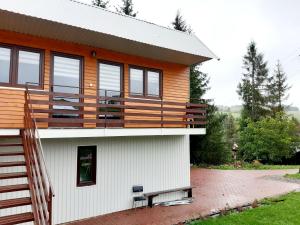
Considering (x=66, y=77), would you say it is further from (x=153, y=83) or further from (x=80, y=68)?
(x=153, y=83)

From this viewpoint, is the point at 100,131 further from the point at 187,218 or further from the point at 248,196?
the point at 248,196

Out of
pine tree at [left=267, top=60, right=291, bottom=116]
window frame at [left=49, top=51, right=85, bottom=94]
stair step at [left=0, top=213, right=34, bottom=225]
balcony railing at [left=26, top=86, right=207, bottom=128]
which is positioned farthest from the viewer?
pine tree at [left=267, top=60, right=291, bottom=116]

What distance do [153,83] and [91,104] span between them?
3779mm

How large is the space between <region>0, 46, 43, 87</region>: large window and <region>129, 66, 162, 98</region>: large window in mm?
3700

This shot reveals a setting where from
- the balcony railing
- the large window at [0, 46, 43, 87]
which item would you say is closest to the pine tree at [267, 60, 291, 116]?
the balcony railing

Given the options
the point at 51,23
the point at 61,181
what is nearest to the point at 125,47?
the point at 51,23

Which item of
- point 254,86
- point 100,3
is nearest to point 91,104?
point 100,3

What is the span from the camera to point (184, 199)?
44.0 ft

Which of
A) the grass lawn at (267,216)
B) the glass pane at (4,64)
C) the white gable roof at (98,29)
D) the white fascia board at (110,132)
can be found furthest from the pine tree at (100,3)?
the grass lawn at (267,216)

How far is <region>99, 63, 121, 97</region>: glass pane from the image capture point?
38.8 ft

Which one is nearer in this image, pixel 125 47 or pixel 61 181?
pixel 61 181

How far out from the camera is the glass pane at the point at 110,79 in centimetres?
1181

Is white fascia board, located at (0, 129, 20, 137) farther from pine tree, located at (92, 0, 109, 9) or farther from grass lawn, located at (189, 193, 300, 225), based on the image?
pine tree, located at (92, 0, 109, 9)

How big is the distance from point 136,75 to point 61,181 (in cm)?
506
